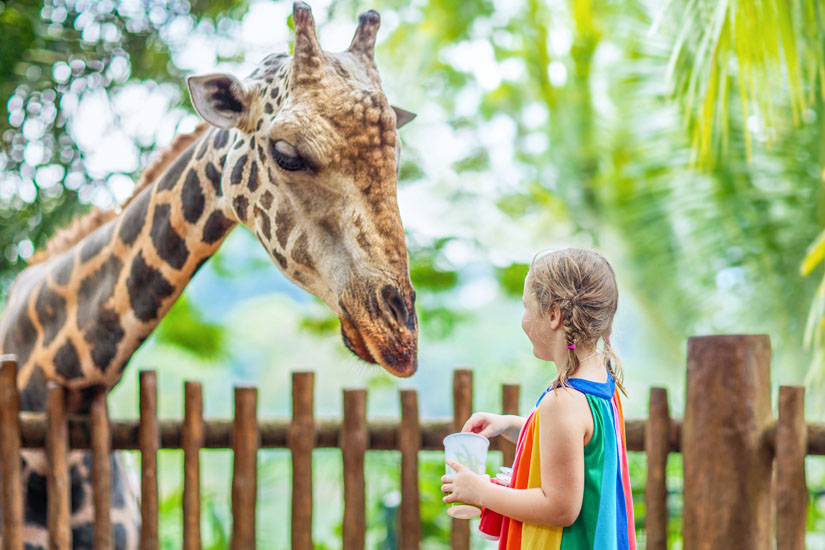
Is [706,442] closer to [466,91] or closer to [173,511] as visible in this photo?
[173,511]

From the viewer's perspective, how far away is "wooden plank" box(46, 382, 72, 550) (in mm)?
2256

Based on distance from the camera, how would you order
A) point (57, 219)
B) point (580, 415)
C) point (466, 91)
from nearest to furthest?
point (580, 415), point (57, 219), point (466, 91)

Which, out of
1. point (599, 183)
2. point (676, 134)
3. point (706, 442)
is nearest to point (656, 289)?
point (599, 183)

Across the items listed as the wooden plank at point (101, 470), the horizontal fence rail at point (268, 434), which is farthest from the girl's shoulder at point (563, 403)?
the wooden plank at point (101, 470)

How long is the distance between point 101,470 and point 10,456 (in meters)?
0.28

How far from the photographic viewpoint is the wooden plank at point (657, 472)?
7.52 ft

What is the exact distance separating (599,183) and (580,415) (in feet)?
21.0

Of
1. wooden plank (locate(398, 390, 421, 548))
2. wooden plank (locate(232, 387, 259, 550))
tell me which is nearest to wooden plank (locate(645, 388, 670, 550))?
wooden plank (locate(398, 390, 421, 548))

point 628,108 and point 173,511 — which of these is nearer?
point 173,511

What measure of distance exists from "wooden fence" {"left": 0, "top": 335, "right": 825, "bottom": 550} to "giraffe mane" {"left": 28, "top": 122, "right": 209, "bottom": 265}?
0.58 m

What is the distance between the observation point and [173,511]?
5.07 m

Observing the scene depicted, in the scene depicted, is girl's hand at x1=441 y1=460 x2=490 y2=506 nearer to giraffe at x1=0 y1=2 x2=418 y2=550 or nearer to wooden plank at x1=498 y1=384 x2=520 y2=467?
giraffe at x1=0 y1=2 x2=418 y2=550

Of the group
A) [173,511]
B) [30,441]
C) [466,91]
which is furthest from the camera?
[466,91]

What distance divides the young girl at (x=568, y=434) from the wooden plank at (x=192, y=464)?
4.15ft
